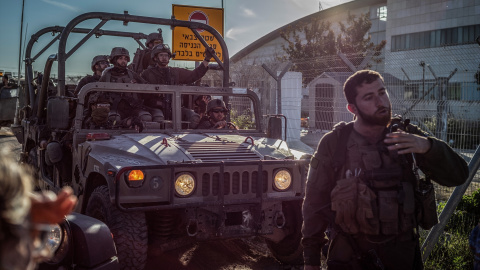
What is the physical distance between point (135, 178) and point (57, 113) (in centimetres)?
149

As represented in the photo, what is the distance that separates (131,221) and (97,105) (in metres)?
1.56

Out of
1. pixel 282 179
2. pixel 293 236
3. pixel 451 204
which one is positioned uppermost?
pixel 282 179

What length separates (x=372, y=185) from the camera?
8.34 ft

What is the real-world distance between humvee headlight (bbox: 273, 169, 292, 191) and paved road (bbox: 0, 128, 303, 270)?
34.5 inches

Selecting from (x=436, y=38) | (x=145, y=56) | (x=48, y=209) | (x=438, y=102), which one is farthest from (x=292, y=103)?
(x=436, y=38)

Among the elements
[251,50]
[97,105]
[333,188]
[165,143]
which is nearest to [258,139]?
[165,143]

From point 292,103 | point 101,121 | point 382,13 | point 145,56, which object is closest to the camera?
point 101,121

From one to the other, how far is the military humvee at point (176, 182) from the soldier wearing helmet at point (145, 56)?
2.70 m

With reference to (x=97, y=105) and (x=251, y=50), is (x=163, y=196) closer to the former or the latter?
(x=97, y=105)

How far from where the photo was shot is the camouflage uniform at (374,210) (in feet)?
8.16

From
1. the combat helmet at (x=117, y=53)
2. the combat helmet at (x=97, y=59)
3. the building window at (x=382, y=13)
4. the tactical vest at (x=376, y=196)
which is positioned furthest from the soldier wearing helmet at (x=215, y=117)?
the building window at (x=382, y=13)

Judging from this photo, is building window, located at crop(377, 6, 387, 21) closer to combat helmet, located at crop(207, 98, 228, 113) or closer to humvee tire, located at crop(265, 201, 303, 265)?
combat helmet, located at crop(207, 98, 228, 113)

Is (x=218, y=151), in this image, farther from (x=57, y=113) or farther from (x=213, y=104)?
(x=57, y=113)

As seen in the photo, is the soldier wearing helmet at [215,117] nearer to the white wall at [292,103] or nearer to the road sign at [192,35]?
the white wall at [292,103]
